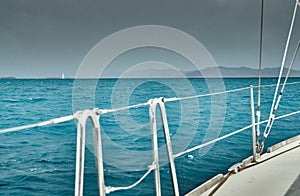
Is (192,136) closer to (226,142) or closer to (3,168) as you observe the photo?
(226,142)

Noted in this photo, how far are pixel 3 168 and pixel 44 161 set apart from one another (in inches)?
42.5

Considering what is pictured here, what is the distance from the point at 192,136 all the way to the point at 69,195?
693 cm

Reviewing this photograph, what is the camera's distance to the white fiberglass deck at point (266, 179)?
87.8 inches

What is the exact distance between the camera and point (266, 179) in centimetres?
249

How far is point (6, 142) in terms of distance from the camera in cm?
1227

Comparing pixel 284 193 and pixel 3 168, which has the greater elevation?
pixel 284 193

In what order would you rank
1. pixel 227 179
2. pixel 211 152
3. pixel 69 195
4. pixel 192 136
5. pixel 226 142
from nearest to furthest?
pixel 227 179 → pixel 69 195 → pixel 211 152 → pixel 226 142 → pixel 192 136

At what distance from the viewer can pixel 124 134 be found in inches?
531

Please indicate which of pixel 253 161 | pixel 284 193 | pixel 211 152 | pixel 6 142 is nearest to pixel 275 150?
pixel 253 161

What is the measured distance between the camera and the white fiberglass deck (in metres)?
2.23

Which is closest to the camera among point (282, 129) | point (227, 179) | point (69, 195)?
point (227, 179)

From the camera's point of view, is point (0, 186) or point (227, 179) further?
point (0, 186)

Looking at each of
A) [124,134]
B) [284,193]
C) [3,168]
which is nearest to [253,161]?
[284,193]

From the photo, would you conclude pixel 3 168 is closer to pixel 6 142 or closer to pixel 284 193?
pixel 6 142
